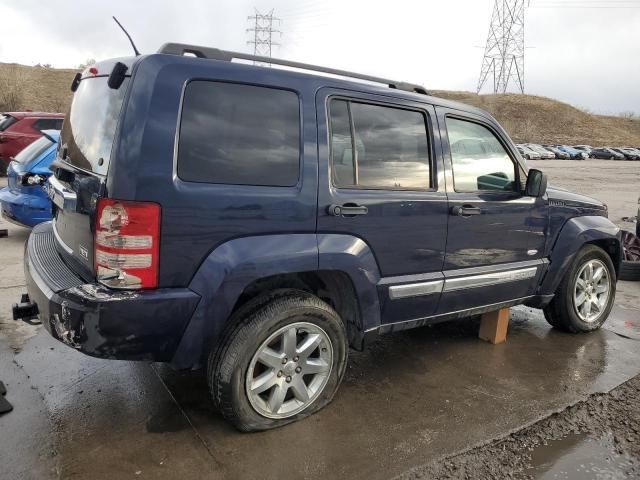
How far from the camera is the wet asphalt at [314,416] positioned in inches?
103

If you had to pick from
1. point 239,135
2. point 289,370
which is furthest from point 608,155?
point 239,135

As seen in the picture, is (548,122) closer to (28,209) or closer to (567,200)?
(567,200)

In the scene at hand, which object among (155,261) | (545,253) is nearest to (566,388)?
(545,253)

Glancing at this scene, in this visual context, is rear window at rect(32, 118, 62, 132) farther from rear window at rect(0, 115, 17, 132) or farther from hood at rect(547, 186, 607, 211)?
hood at rect(547, 186, 607, 211)

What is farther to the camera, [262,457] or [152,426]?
[152,426]

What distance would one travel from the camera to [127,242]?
7.75 feet

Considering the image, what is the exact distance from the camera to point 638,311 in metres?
5.42

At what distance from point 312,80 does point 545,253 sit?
7.97 feet

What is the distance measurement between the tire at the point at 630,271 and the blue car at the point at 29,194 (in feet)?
23.2

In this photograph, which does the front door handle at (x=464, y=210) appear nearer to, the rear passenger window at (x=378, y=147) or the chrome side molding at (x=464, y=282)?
the rear passenger window at (x=378, y=147)

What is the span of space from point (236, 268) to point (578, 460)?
2128 mm

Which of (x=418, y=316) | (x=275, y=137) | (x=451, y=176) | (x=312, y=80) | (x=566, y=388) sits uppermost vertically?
(x=312, y=80)

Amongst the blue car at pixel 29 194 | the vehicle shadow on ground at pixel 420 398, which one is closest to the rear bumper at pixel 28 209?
the blue car at pixel 29 194

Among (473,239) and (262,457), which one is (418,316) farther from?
(262,457)
